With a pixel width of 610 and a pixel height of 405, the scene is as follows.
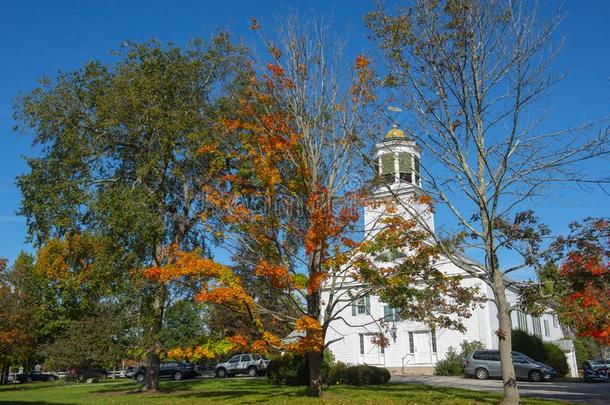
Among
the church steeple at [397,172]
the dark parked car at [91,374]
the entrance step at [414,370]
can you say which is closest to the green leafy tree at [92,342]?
the dark parked car at [91,374]

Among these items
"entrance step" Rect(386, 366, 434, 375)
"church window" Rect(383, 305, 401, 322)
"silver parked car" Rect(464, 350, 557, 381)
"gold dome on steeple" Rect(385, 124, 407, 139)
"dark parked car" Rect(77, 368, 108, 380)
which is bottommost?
"dark parked car" Rect(77, 368, 108, 380)

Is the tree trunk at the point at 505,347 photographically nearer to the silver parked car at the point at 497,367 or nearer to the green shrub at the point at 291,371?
the green shrub at the point at 291,371

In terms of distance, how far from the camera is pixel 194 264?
629 inches

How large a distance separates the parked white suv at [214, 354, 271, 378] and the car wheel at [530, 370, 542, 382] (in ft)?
60.0

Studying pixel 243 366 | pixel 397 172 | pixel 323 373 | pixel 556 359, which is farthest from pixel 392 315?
pixel 243 366

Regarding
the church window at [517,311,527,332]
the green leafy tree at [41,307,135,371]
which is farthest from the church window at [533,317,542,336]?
the green leafy tree at [41,307,135,371]

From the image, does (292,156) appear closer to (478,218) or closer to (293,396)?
(478,218)

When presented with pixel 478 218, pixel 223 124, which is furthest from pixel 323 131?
pixel 478 218

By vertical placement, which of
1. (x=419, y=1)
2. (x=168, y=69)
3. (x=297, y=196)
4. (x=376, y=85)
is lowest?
(x=297, y=196)

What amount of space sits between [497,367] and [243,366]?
18573 millimetres

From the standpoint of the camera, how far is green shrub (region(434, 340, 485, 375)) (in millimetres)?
31656

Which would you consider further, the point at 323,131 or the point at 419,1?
the point at 323,131

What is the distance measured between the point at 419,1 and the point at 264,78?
21.5ft

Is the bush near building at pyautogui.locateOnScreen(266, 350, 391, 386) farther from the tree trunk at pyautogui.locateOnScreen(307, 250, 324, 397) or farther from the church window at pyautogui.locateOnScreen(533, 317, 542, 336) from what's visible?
the church window at pyautogui.locateOnScreen(533, 317, 542, 336)
